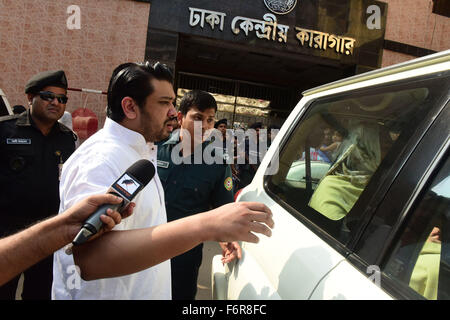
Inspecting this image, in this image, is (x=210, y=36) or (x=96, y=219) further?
(x=210, y=36)

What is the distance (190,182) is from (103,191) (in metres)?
1.23

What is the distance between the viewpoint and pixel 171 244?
89 centimetres

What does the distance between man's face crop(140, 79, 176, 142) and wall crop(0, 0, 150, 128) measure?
22.1 ft

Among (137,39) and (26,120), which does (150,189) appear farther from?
(137,39)

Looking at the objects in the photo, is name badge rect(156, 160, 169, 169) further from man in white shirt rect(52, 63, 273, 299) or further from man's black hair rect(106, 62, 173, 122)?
man's black hair rect(106, 62, 173, 122)

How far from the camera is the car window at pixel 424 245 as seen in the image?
0.83 m

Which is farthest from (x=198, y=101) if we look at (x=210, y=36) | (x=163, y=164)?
(x=210, y=36)

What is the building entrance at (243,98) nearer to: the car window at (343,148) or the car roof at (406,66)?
the car window at (343,148)

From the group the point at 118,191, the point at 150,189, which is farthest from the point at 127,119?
the point at 118,191

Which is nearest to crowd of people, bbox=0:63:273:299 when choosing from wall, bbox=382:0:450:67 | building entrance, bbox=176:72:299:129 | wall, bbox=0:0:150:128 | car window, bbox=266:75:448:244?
car window, bbox=266:75:448:244

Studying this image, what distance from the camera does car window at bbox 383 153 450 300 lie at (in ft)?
2.72

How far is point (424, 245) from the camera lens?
0.92 m

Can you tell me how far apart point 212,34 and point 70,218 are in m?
7.86

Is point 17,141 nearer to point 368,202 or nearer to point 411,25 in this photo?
point 368,202
